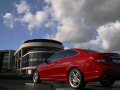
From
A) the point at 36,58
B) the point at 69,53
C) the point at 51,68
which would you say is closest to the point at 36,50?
the point at 36,58

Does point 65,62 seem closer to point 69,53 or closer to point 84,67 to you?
point 69,53

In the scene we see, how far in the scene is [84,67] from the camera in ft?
32.6

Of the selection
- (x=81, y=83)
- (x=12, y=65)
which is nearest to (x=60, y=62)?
(x=81, y=83)

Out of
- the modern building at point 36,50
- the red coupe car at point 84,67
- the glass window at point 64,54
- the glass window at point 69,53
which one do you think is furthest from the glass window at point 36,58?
the red coupe car at point 84,67

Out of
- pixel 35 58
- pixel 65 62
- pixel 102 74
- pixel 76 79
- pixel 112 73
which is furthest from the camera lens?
pixel 35 58

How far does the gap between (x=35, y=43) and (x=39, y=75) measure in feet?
366

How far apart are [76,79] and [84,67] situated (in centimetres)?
52

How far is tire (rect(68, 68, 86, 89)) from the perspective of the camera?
9.93 meters

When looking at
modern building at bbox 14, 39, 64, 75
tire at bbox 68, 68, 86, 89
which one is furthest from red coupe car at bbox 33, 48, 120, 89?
modern building at bbox 14, 39, 64, 75

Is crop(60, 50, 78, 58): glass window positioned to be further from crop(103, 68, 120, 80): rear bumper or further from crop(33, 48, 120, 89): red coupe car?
crop(103, 68, 120, 80): rear bumper

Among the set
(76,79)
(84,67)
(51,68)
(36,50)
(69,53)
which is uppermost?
(36,50)

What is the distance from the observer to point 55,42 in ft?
417

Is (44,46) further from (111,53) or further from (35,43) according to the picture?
(111,53)

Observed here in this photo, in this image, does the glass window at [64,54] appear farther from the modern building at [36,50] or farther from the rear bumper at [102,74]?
the modern building at [36,50]
